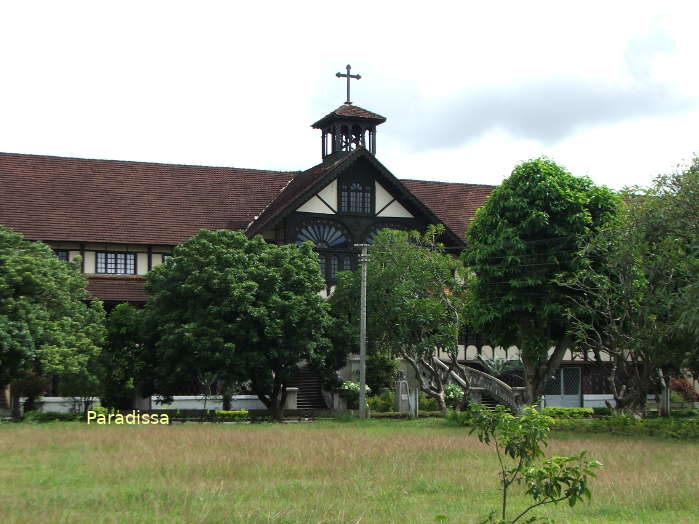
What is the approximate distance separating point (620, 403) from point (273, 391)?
12.9 m

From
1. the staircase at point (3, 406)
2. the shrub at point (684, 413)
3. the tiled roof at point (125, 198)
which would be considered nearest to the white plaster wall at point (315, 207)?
the tiled roof at point (125, 198)

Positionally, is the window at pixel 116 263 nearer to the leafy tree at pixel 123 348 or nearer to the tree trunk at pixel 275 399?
the leafy tree at pixel 123 348

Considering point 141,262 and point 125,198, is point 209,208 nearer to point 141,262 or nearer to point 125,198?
point 125,198

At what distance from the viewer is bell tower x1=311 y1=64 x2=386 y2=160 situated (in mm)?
50188

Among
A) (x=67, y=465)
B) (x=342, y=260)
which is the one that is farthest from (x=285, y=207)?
(x=67, y=465)

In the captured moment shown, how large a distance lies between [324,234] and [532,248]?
11.8 m

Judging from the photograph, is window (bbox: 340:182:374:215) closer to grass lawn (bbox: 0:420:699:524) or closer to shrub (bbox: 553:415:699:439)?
shrub (bbox: 553:415:699:439)

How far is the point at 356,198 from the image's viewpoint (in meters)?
47.6

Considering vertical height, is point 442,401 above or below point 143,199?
below

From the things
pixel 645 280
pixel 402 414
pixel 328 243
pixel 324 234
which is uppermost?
pixel 324 234

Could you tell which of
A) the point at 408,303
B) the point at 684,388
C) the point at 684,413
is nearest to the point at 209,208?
the point at 408,303

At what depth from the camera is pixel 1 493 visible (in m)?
17.0

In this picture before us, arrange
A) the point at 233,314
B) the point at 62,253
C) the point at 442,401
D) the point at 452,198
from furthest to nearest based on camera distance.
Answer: the point at 452,198, the point at 62,253, the point at 442,401, the point at 233,314

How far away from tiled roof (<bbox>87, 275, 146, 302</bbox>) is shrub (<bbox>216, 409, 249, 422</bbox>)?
6664 millimetres
